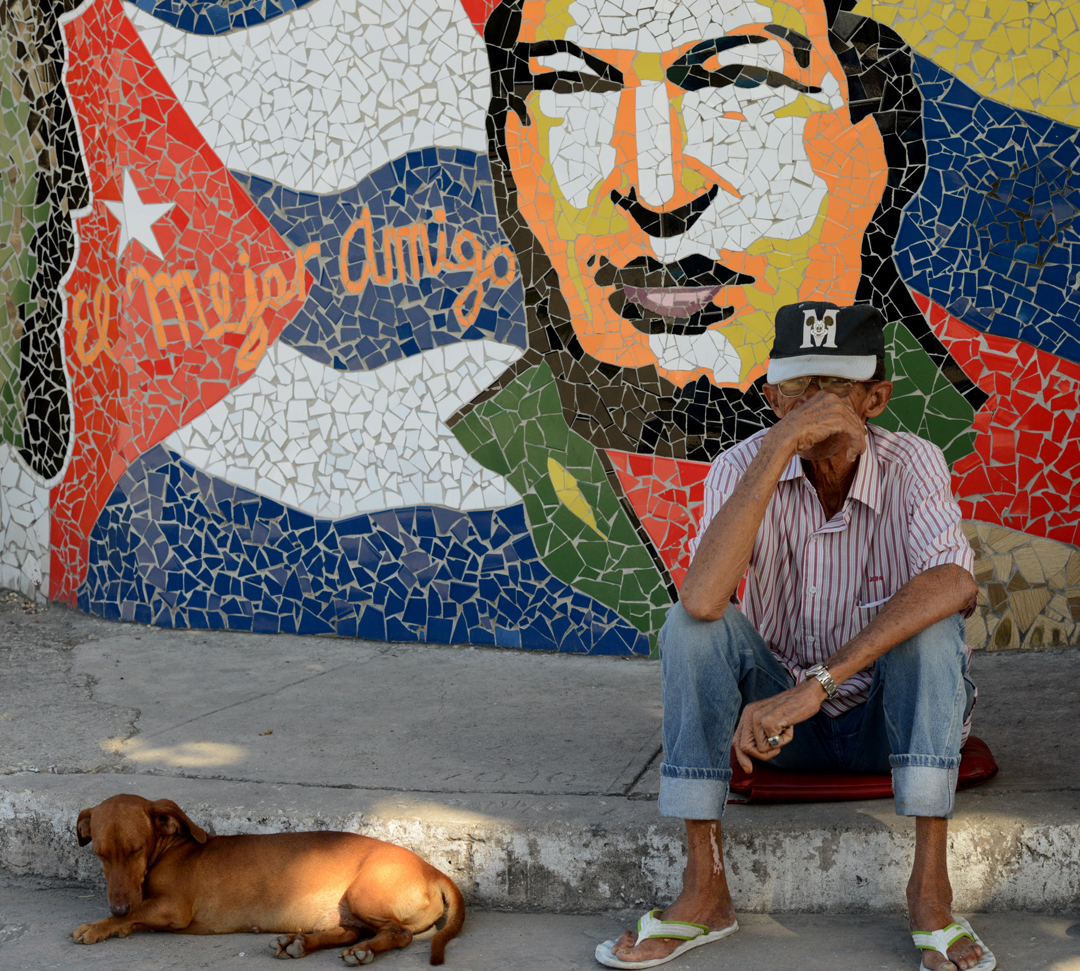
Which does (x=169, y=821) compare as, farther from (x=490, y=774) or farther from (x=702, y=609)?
(x=702, y=609)

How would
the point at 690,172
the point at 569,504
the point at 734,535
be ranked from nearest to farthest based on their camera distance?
the point at 734,535
the point at 690,172
the point at 569,504

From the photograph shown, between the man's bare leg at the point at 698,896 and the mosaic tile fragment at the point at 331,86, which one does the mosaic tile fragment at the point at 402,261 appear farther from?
the man's bare leg at the point at 698,896

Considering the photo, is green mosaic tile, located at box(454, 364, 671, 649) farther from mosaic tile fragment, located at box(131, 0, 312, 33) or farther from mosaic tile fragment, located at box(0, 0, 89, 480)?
mosaic tile fragment, located at box(0, 0, 89, 480)

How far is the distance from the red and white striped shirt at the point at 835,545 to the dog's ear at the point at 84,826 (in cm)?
163

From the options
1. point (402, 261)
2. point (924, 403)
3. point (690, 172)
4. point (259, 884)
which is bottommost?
point (259, 884)

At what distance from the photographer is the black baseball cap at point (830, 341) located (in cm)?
284

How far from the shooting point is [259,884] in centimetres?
296

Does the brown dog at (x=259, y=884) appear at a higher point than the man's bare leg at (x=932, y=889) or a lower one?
lower

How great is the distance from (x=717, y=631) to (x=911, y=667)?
1.41 feet

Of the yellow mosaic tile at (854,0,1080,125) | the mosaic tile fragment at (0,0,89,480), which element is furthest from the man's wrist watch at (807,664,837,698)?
the mosaic tile fragment at (0,0,89,480)

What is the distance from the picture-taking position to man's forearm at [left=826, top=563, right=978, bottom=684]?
8.61 ft

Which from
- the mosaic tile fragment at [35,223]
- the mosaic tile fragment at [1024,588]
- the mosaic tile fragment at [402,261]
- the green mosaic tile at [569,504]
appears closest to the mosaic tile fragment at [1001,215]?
the mosaic tile fragment at [1024,588]

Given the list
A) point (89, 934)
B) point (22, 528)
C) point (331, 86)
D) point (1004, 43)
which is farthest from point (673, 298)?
point (22, 528)

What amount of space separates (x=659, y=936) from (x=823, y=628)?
84 centimetres
